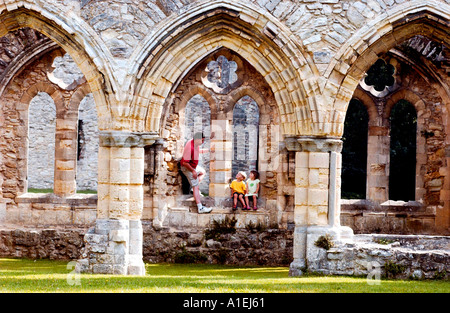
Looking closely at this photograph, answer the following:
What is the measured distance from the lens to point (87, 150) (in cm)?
2386

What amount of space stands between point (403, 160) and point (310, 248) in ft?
29.2

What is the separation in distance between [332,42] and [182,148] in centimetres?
420

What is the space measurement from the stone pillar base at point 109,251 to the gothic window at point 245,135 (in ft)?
30.7

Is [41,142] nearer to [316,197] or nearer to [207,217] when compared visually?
[207,217]

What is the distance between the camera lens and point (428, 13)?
35.2 feet

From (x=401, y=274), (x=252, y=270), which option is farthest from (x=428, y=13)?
(x=252, y=270)

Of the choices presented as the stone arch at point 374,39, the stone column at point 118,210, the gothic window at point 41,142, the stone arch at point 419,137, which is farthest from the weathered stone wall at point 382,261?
the gothic window at point 41,142

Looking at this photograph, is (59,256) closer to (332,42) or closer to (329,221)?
(329,221)

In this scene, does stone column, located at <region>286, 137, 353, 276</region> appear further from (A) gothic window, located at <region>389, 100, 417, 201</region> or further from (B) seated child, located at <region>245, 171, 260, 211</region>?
(A) gothic window, located at <region>389, 100, 417, 201</region>

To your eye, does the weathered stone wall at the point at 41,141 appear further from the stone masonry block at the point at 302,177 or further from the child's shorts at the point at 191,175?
the stone masonry block at the point at 302,177

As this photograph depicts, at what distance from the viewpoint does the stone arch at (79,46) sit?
35.2 ft

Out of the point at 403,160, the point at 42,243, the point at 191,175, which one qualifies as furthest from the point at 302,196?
the point at 403,160

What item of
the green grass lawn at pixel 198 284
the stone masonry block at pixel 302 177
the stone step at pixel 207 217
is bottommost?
the green grass lawn at pixel 198 284

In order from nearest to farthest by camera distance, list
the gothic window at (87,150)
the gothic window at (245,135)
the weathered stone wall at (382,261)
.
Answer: the weathered stone wall at (382,261)
the gothic window at (245,135)
the gothic window at (87,150)
